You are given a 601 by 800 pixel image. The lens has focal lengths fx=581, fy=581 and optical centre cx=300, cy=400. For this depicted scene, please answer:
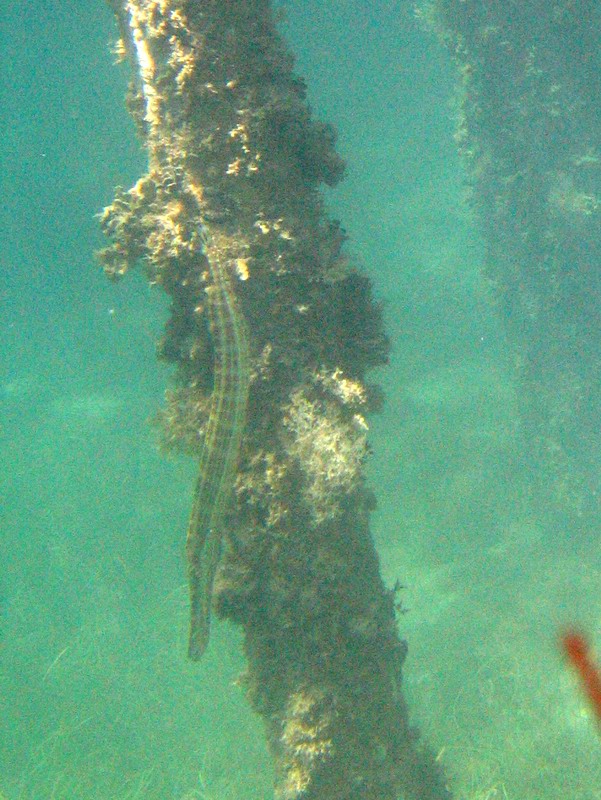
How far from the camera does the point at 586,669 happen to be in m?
1.93

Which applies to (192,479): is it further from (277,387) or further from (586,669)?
(586,669)

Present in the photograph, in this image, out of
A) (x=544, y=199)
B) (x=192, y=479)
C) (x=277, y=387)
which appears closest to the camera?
(x=277, y=387)

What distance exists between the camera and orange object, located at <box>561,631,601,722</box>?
1.92 m

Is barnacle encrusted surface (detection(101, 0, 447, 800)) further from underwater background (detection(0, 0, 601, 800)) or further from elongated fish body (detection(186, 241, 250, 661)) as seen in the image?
underwater background (detection(0, 0, 601, 800))

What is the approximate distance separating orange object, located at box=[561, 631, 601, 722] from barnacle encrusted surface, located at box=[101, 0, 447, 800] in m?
1.51

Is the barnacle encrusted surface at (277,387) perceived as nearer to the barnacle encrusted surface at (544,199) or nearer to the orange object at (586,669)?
the orange object at (586,669)

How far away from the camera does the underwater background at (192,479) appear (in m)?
9.26

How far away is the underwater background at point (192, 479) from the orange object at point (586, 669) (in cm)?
594

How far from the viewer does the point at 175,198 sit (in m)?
3.84

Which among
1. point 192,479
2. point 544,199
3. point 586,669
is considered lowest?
point 586,669

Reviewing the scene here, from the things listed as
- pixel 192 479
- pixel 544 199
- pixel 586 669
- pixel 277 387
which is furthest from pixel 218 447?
pixel 192 479

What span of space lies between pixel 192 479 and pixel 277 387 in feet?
38.7

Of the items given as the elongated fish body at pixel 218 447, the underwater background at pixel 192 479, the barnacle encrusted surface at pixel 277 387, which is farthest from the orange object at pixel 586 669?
the underwater background at pixel 192 479

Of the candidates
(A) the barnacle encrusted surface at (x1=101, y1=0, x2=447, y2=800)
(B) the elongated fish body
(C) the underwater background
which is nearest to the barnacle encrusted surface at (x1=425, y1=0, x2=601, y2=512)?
(C) the underwater background
